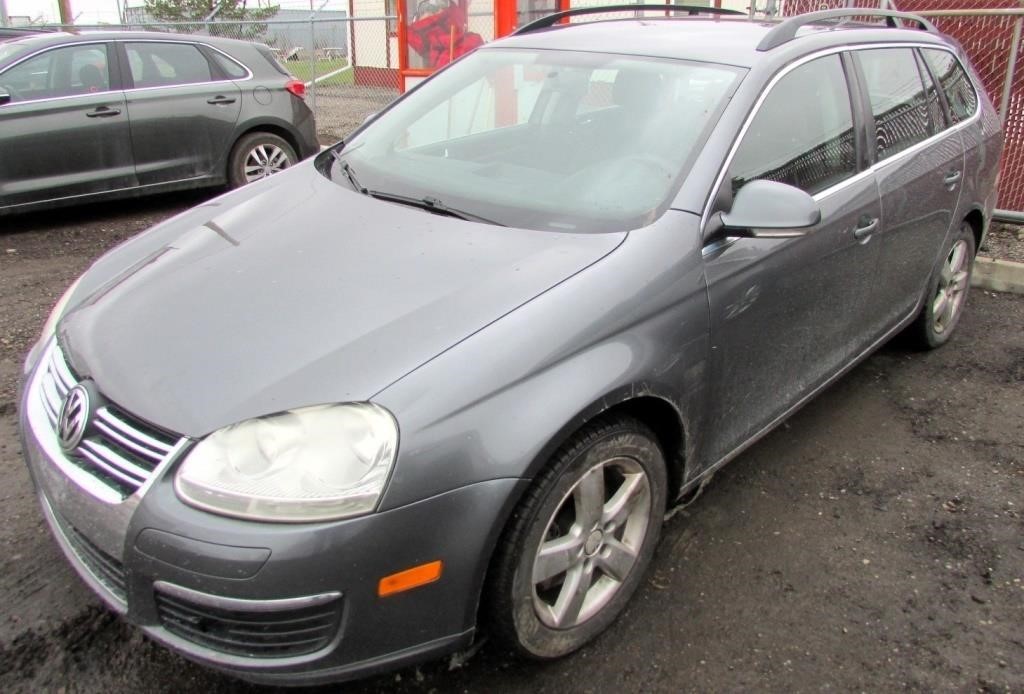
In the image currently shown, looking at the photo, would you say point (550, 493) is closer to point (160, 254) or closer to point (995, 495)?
point (160, 254)

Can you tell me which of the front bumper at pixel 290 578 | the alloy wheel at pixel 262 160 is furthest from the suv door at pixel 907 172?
the alloy wheel at pixel 262 160

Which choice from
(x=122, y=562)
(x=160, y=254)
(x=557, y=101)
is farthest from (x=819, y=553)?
(x=160, y=254)

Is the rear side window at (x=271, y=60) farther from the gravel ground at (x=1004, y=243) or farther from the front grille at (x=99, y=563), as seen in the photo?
the front grille at (x=99, y=563)

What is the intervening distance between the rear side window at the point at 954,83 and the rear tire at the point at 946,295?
22.8 inches

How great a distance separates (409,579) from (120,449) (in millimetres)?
774

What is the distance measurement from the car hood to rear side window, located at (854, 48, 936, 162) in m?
1.69

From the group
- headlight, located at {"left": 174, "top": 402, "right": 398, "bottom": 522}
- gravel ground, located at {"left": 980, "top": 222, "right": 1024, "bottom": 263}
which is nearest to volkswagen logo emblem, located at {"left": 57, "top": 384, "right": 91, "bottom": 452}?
headlight, located at {"left": 174, "top": 402, "right": 398, "bottom": 522}

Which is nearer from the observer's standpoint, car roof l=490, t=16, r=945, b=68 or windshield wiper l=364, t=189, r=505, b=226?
windshield wiper l=364, t=189, r=505, b=226

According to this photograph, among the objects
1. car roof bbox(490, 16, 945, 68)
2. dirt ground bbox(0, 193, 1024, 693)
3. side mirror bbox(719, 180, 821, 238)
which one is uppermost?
car roof bbox(490, 16, 945, 68)

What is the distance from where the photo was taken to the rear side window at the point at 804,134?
2.82 metres

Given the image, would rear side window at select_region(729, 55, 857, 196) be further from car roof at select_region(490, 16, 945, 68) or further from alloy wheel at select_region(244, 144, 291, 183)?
alloy wheel at select_region(244, 144, 291, 183)

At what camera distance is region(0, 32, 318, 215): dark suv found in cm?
641

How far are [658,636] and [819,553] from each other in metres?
0.76

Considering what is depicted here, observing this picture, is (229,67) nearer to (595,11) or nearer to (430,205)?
(595,11)
